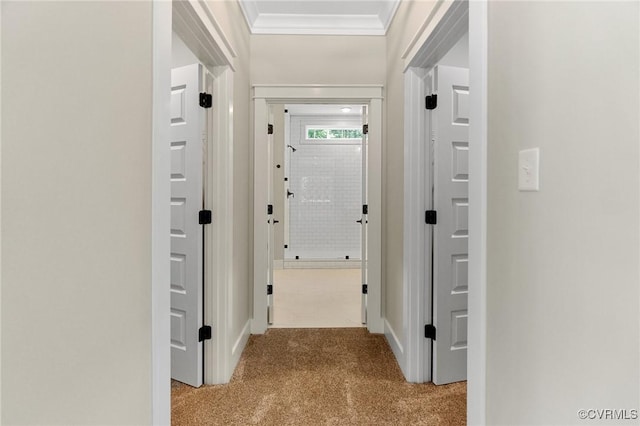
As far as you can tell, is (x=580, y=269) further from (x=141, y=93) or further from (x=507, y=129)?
(x=141, y=93)

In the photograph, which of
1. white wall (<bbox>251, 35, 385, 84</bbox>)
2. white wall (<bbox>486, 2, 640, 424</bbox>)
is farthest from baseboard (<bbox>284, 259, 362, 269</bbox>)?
white wall (<bbox>486, 2, 640, 424</bbox>)

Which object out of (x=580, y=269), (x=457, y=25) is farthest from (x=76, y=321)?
(x=457, y=25)

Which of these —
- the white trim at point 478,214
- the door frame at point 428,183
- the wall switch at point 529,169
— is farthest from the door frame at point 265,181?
the wall switch at point 529,169

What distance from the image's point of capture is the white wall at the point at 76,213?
0.65 meters

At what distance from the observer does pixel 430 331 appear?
2.14 metres

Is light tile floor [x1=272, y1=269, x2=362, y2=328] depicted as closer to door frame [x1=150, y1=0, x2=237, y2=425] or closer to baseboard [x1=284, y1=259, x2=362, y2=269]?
baseboard [x1=284, y1=259, x2=362, y2=269]

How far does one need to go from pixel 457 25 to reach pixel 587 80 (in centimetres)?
101

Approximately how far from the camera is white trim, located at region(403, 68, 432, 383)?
2139 mm

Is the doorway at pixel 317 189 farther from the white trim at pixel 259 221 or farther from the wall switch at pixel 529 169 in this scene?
the wall switch at pixel 529 169

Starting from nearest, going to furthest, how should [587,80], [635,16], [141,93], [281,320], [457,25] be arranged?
[635,16] < [587,80] < [141,93] < [457,25] < [281,320]

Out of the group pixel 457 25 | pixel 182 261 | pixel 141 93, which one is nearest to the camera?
pixel 141 93

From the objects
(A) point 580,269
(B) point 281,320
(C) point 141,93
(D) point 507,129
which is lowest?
(B) point 281,320

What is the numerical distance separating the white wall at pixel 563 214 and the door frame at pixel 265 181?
1.73 m

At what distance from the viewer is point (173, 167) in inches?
83.1
